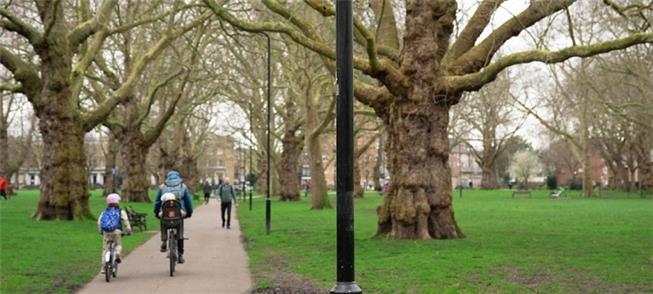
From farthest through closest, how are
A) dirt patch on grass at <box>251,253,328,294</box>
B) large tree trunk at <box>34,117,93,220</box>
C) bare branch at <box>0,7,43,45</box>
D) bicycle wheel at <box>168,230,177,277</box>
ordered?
1. large tree trunk at <box>34,117,93,220</box>
2. bare branch at <box>0,7,43,45</box>
3. bicycle wheel at <box>168,230,177,277</box>
4. dirt patch on grass at <box>251,253,328,294</box>

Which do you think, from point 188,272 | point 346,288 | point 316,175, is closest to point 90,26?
point 188,272

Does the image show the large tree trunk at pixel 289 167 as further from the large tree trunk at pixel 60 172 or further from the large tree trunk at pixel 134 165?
the large tree trunk at pixel 60 172

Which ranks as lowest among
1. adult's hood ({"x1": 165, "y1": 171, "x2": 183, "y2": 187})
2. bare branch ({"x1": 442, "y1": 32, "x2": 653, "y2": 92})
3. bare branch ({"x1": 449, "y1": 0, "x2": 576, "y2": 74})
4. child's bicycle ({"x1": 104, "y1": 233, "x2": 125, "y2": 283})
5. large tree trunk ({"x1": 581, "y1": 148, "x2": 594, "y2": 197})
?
child's bicycle ({"x1": 104, "y1": 233, "x2": 125, "y2": 283})

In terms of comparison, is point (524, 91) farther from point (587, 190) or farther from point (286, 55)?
point (286, 55)

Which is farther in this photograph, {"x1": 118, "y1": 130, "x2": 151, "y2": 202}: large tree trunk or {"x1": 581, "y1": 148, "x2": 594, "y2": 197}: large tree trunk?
{"x1": 581, "y1": 148, "x2": 594, "y2": 197}: large tree trunk

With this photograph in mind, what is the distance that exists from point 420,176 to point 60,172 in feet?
43.5

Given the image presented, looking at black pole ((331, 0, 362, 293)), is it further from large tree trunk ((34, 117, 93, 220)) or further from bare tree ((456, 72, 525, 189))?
bare tree ((456, 72, 525, 189))

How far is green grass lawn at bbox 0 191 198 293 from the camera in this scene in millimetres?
12617

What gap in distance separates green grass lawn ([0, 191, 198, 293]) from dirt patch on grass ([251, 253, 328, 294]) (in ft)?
9.14

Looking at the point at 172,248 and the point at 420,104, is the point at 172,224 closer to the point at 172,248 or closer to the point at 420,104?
the point at 172,248

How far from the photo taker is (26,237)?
21.0m

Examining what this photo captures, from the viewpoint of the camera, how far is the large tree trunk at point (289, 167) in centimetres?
5694

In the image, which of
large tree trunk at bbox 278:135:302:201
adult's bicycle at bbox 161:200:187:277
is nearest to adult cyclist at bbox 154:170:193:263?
adult's bicycle at bbox 161:200:187:277

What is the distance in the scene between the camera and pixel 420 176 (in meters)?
19.7
